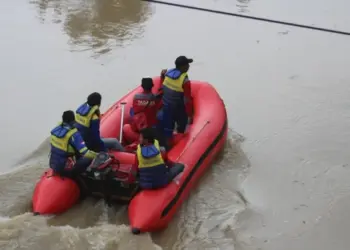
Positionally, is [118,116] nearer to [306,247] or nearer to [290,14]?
[306,247]

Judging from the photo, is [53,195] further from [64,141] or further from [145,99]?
[145,99]

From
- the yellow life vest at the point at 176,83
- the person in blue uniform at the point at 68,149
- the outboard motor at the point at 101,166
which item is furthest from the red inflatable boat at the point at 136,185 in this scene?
the yellow life vest at the point at 176,83

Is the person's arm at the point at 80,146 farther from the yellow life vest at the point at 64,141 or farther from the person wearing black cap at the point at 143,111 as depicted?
the person wearing black cap at the point at 143,111

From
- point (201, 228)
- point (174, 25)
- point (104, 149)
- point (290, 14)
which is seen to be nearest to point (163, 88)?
point (104, 149)

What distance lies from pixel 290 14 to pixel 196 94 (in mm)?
6345

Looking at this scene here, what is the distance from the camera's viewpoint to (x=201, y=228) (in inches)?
208

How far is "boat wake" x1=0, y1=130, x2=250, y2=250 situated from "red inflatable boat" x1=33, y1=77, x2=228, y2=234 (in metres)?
0.12

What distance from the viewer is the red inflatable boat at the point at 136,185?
16.1 ft

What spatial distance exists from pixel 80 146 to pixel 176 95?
141 centimetres

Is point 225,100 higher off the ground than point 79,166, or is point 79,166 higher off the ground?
point 79,166

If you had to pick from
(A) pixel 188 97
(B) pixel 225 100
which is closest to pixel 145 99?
(A) pixel 188 97

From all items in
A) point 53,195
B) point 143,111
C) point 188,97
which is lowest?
point 53,195

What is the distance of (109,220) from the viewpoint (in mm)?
5129

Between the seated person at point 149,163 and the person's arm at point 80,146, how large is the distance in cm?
44
